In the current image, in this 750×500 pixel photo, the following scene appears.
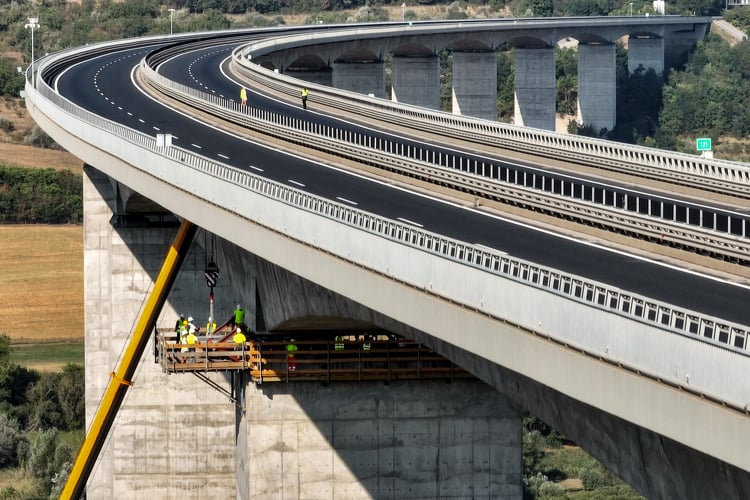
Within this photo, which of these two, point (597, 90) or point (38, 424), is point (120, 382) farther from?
point (597, 90)

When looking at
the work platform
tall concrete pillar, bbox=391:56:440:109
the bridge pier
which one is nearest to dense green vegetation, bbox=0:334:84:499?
the bridge pier

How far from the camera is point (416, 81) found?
15425 centimetres

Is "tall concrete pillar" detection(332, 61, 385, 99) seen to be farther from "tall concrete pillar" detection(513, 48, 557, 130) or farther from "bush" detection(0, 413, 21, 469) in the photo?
"bush" detection(0, 413, 21, 469)

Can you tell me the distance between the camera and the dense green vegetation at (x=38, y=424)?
77938 millimetres

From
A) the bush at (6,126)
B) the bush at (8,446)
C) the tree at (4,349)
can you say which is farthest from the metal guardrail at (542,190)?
the bush at (6,126)

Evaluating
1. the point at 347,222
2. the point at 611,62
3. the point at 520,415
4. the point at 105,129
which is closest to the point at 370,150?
the point at 105,129

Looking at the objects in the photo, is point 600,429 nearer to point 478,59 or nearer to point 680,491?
point 680,491

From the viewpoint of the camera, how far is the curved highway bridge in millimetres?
24578

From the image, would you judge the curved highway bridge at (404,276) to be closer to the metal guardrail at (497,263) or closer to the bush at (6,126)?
the metal guardrail at (497,263)

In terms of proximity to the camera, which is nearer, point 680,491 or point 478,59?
point 680,491

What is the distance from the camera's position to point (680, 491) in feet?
80.5

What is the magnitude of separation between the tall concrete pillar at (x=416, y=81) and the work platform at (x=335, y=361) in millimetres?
100432

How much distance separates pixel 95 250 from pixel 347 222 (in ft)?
151

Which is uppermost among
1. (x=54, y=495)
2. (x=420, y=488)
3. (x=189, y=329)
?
(x=189, y=329)
